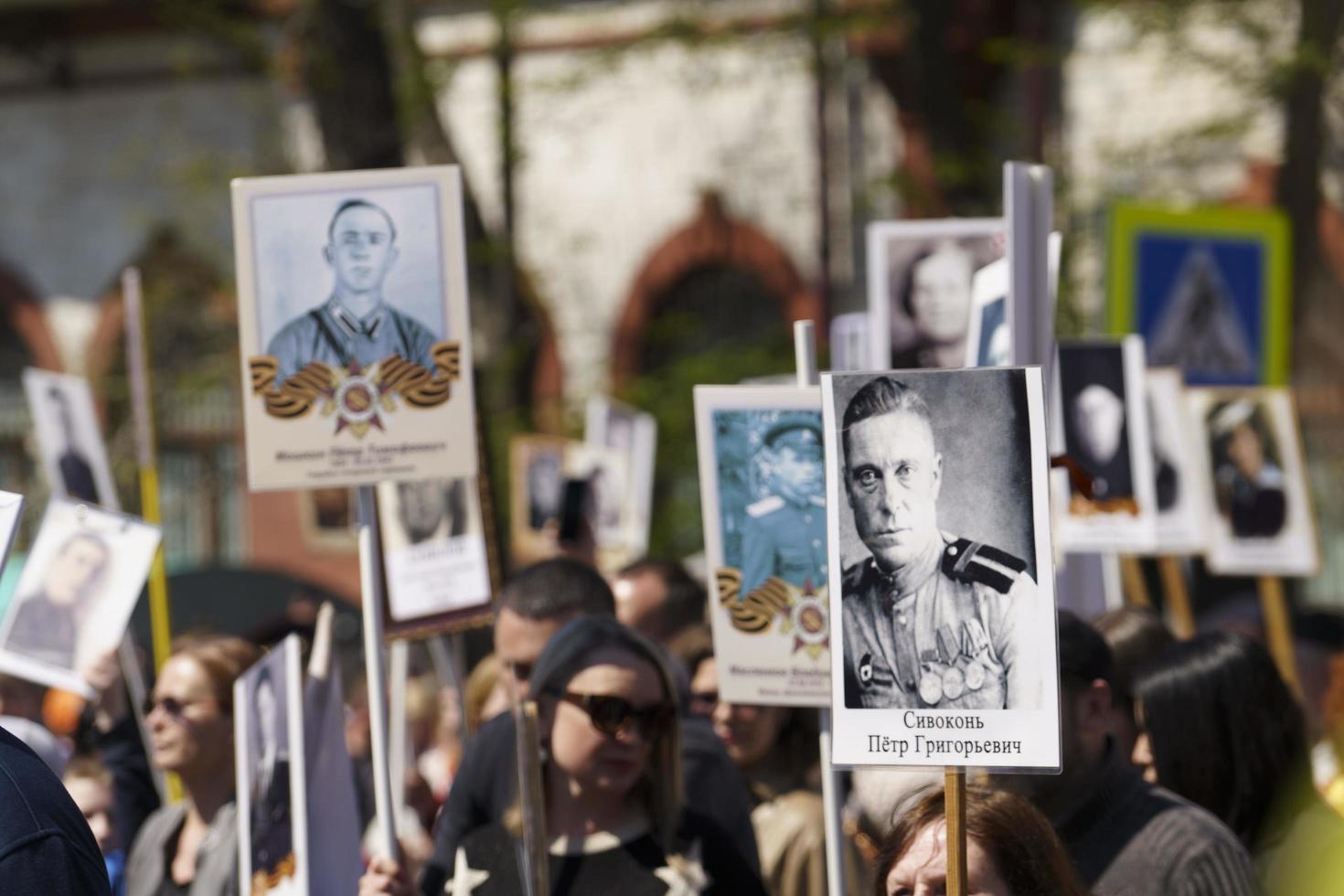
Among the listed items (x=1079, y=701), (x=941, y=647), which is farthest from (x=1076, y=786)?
(x=941, y=647)

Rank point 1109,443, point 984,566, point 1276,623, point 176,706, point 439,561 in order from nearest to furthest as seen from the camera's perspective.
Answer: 1. point 984,566
2. point 176,706
3. point 439,561
4. point 1109,443
5. point 1276,623

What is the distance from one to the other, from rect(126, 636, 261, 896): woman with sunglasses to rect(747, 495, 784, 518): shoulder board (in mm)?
1163

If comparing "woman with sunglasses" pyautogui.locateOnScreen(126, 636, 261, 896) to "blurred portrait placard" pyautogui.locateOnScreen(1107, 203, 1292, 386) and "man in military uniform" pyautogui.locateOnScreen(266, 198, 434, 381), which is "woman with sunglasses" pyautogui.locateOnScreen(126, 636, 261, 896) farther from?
"blurred portrait placard" pyautogui.locateOnScreen(1107, 203, 1292, 386)

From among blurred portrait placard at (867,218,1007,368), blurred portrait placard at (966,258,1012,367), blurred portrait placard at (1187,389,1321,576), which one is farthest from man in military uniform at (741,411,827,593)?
blurred portrait placard at (1187,389,1321,576)

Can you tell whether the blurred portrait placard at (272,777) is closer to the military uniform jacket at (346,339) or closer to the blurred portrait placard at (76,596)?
the military uniform jacket at (346,339)

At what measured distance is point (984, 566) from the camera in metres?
2.92

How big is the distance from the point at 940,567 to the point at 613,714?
2.90 feet

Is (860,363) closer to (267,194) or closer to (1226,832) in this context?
(267,194)

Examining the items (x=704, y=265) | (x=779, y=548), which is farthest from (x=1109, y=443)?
(x=704, y=265)

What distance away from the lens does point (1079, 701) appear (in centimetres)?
360

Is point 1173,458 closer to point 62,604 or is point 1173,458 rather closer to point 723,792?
point 723,792

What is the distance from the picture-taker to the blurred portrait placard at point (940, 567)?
2.90 meters

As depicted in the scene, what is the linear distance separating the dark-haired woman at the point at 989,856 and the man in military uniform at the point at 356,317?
1800 mm

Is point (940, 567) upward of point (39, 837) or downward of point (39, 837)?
upward
